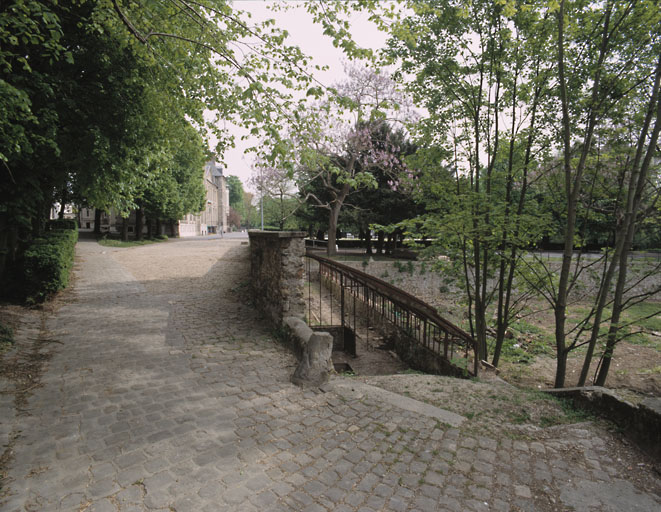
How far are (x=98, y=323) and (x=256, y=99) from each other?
4.85 meters

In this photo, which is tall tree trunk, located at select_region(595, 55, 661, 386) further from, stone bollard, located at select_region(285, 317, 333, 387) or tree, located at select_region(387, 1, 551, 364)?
stone bollard, located at select_region(285, 317, 333, 387)

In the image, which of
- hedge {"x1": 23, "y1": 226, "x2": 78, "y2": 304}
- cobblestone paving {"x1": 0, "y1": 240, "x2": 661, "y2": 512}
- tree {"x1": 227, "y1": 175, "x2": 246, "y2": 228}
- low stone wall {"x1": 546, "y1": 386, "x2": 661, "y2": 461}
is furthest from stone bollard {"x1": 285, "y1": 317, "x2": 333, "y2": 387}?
tree {"x1": 227, "y1": 175, "x2": 246, "y2": 228}

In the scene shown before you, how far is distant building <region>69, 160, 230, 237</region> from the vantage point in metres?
43.2

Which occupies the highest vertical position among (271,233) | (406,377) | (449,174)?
(449,174)

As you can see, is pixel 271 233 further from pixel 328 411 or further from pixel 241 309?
pixel 328 411

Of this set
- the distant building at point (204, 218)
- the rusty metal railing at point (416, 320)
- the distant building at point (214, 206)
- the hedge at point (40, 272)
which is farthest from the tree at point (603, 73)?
the distant building at point (214, 206)

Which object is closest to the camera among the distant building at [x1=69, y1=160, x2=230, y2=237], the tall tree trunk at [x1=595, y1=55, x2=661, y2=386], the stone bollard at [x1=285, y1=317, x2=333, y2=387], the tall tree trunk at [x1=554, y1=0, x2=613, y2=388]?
the stone bollard at [x1=285, y1=317, x2=333, y2=387]

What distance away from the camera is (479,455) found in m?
2.79

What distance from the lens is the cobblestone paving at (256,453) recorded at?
89.7 inches

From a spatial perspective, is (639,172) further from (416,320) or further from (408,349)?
(408,349)

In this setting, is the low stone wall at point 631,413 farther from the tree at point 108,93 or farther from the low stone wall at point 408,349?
the tree at point 108,93

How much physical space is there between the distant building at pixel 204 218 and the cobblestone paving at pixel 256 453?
37048 mm

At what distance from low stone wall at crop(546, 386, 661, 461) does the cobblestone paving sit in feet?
1.09

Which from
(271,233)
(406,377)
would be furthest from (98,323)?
Answer: (406,377)
